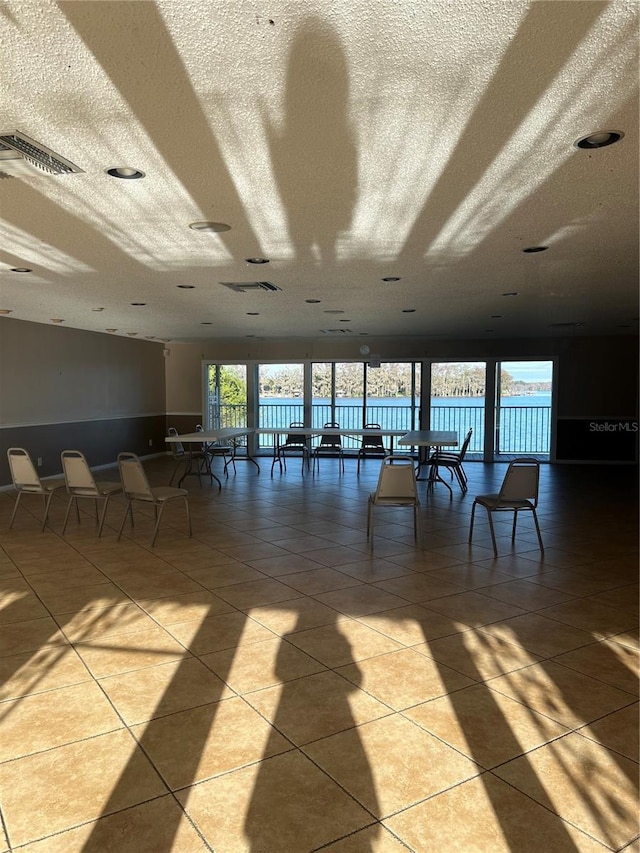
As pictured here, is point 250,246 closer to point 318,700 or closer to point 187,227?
point 187,227

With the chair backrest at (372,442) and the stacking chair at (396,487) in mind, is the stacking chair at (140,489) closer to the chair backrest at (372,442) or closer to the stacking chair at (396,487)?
the stacking chair at (396,487)

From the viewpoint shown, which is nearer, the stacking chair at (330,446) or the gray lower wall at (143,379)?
the gray lower wall at (143,379)

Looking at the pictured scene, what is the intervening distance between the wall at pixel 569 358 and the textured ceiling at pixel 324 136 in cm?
645

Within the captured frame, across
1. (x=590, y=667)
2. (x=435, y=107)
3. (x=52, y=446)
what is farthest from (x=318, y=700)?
(x=52, y=446)

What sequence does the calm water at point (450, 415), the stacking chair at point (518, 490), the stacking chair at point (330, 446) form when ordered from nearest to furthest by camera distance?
the stacking chair at point (518, 490)
the stacking chair at point (330, 446)
the calm water at point (450, 415)

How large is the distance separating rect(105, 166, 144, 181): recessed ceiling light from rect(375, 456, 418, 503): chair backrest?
122 inches

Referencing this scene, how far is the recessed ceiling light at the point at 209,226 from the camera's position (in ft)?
12.0

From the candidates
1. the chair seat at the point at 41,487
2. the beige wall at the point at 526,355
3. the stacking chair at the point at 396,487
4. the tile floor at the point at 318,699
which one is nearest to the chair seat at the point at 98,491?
the chair seat at the point at 41,487

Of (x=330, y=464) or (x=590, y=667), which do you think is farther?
(x=330, y=464)

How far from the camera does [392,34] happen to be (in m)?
1.70

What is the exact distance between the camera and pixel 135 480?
5.28m

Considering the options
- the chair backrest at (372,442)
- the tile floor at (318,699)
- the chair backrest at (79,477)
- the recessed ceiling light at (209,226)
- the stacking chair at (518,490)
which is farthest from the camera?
the chair backrest at (372,442)

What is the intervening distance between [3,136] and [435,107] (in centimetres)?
172

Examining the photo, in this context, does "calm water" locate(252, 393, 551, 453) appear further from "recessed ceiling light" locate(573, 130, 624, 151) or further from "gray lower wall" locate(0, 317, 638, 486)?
"recessed ceiling light" locate(573, 130, 624, 151)
